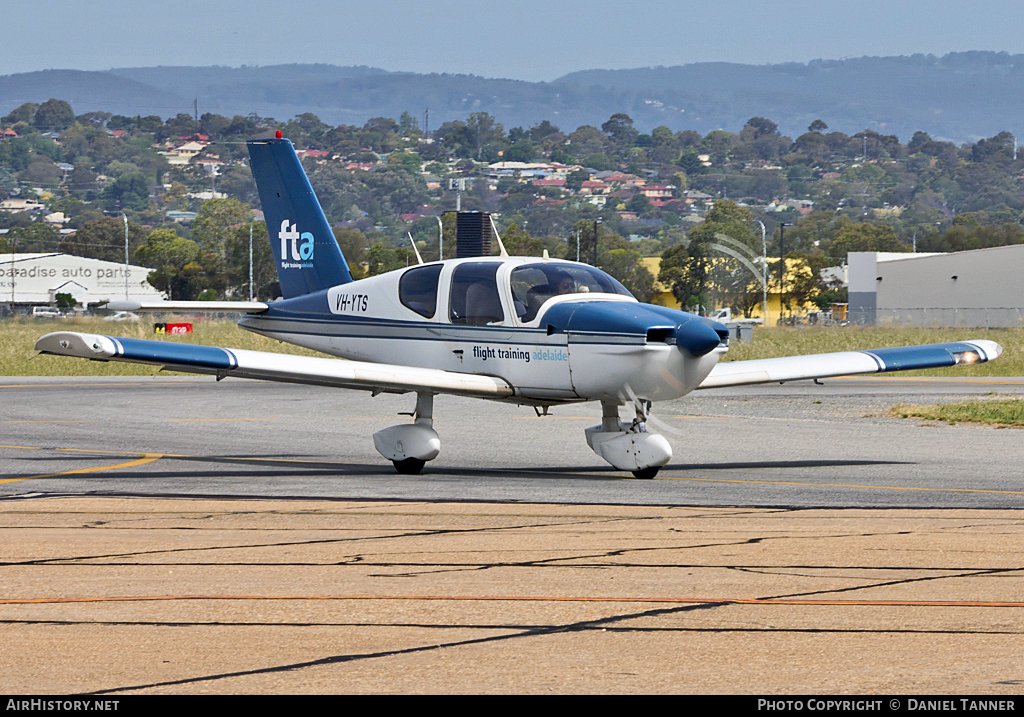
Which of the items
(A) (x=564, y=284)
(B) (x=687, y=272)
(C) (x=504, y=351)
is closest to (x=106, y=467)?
(C) (x=504, y=351)

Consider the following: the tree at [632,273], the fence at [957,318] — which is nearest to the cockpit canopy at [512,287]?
the fence at [957,318]

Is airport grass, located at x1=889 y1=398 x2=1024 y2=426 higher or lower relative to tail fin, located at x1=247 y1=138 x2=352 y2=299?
lower

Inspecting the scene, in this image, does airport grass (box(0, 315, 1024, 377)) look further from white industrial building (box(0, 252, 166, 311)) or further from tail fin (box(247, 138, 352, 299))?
white industrial building (box(0, 252, 166, 311))

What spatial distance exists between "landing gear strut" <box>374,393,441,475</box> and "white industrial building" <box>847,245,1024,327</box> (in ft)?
218

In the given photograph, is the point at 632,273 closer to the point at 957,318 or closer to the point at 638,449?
the point at 957,318

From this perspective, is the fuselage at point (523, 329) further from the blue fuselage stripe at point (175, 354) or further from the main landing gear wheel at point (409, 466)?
the blue fuselage stripe at point (175, 354)

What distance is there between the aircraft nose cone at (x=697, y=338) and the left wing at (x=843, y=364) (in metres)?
1.59

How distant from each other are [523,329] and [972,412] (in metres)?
10.3

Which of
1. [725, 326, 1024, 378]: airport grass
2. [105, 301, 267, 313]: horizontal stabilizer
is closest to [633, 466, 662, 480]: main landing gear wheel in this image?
[105, 301, 267, 313]: horizontal stabilizer

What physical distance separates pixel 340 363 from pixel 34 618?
751 cm

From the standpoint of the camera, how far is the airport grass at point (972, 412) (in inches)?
798

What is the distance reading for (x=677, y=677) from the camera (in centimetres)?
575

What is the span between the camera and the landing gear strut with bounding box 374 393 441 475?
1432 cm

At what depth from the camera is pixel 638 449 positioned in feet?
45.1
